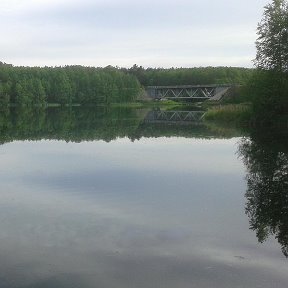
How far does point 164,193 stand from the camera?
58.3 feet

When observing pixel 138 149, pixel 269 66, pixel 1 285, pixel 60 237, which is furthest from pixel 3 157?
pixel 269 66

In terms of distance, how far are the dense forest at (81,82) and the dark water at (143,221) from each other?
10554 centimetres

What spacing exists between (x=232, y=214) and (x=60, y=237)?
217 inches

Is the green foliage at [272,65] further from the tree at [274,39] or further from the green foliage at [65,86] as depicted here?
the green foliage at [65,86]

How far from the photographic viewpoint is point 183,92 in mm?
165500

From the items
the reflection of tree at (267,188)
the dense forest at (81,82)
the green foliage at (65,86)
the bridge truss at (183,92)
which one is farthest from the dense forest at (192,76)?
the reflection of tree at (267,188)

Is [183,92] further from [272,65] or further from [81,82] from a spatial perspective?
[272,65]

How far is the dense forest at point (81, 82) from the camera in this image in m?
134

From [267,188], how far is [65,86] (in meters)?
130

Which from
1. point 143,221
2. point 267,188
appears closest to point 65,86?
point 267,188

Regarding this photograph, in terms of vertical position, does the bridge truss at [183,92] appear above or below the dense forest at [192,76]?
below

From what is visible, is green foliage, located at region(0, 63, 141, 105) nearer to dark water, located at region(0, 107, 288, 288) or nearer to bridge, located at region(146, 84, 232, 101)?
bridge, located at region(146, 84, 232, 101)

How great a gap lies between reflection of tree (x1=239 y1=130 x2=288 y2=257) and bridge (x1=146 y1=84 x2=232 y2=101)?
115 meters

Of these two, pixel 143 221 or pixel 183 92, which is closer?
pixel 143 221
